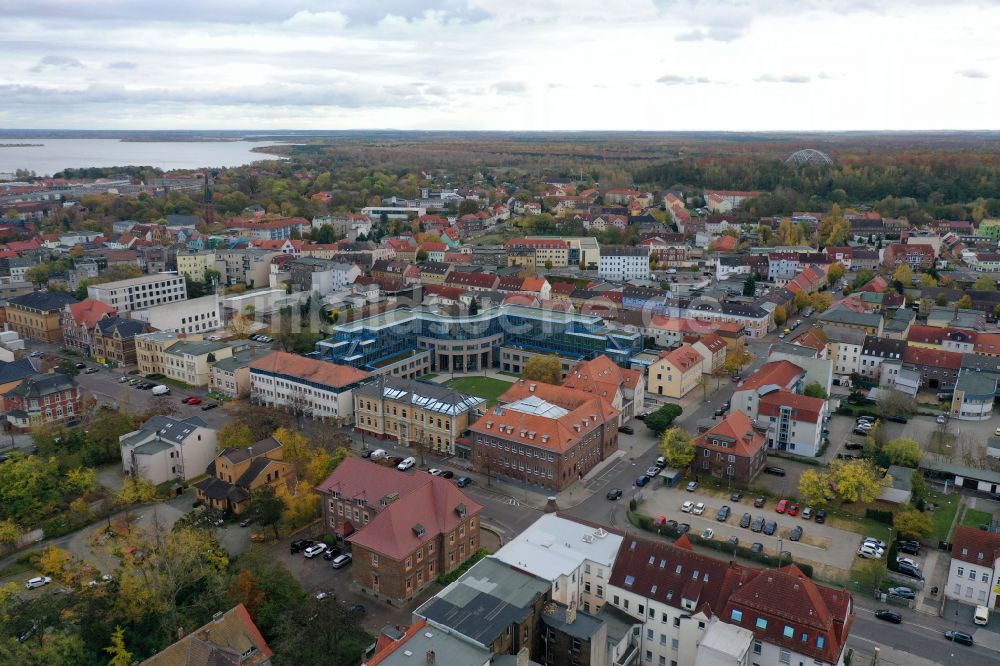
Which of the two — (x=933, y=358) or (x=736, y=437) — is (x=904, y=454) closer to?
(x=736, y=437)

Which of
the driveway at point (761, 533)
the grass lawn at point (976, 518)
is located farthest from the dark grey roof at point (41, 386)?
the grass lawn at point (976, 518)

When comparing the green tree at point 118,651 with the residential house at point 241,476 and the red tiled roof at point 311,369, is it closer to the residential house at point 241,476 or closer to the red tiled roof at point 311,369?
the residential house at point 241,476

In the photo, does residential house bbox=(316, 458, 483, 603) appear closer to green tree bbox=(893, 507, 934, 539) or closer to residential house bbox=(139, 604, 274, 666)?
residential house bbox=(139, 604, 274, 666)

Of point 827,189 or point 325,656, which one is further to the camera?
point 827,189

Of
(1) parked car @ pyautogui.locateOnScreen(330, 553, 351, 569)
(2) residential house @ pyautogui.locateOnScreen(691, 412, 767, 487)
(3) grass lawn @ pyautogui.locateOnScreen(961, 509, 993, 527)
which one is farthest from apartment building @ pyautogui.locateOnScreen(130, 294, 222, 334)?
(3) grass lawn @ pyautogui.locateOnScreen(961, 509, 993, 527)

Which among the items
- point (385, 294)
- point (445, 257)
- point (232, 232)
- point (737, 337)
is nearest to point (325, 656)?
point (737, 337)

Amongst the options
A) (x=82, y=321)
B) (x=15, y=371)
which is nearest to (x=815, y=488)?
(x=15, y=371)

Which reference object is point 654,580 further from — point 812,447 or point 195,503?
point 195,503
